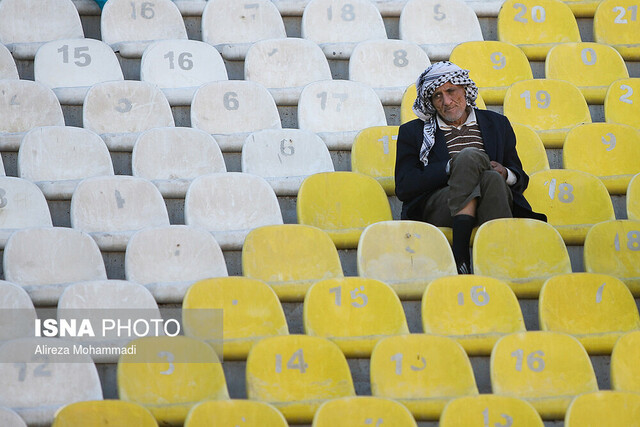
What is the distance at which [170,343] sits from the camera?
270 centimetres

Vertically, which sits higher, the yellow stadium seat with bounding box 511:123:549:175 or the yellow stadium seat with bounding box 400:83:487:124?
the yellow stadium seat with bounding box 400:83:487:124

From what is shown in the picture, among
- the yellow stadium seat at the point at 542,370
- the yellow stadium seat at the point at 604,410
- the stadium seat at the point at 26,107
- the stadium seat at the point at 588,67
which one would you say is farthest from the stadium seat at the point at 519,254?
the stadium seat at the point at 26,107

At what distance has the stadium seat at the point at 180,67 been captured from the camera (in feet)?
13.0

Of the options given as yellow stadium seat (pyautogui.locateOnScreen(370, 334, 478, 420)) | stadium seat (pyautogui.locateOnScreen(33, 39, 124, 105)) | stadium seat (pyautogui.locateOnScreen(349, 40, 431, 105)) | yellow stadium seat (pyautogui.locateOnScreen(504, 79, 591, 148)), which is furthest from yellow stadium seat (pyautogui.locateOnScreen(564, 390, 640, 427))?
stadium seat (pyautogui.locateOnScreen(33, 39, 124, 105))

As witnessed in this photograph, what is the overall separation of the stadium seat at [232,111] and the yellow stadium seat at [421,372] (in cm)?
128

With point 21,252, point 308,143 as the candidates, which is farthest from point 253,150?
Answer: point 21,252

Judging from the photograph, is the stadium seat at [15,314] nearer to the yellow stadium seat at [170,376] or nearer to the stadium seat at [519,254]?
the yellow stadium seat at [170,376]

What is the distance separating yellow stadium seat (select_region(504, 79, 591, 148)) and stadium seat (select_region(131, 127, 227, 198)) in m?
1.10

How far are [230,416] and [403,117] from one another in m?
1.72

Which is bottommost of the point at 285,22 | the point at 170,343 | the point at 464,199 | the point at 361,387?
the point at 361,387

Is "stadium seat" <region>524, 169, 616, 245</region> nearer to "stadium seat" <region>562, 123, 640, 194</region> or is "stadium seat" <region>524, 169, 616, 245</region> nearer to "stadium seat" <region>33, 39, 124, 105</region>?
"stadium seat" <region>562, 123, 640, 194</region>

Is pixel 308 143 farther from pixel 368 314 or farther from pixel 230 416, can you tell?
pixel 230 416

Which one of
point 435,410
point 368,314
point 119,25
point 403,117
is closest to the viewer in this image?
point 435,410

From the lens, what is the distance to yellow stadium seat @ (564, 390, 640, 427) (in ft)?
8.52
